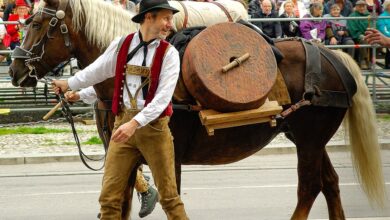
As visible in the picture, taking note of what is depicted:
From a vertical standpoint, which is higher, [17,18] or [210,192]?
[17,18]

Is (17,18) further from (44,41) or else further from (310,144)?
(310,144)

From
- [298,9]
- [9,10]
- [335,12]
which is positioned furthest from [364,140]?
[9,10]

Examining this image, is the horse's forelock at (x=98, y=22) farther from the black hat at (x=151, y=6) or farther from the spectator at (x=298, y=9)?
the spectator at (x=298, y=9)

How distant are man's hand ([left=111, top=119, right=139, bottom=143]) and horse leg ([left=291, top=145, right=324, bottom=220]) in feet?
7.36

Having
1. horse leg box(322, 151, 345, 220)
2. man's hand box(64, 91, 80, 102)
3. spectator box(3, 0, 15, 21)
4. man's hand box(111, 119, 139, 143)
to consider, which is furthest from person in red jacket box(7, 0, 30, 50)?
man's hand box(111, 119, 139, 143)

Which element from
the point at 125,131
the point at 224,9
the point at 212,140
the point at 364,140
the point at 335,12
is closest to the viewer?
the point at 125,131

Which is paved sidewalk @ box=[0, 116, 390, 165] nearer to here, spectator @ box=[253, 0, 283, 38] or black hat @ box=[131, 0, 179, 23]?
spectator @ box=[253, 0, 283, 38]

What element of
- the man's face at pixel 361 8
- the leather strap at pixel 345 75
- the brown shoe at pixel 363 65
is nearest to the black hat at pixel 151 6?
the leather strap at pixel 345 75

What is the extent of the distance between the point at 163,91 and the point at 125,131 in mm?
354

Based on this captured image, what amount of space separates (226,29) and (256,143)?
984 mm

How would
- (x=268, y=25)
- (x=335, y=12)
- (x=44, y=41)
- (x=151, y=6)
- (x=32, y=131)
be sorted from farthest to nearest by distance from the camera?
(x=335, y=12) → (x=268, y=25) → (x=32, y=131) → (x=44, y=41) → (x=151, y=6)

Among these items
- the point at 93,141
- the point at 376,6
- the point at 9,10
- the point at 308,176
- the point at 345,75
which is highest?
the point at 345,75

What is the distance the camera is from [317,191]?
754 centimetres

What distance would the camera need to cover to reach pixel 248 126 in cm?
716
